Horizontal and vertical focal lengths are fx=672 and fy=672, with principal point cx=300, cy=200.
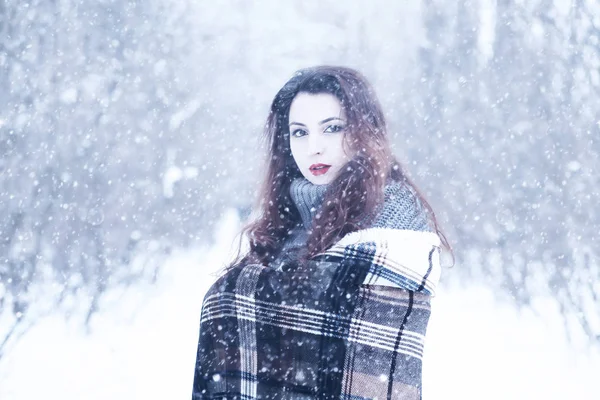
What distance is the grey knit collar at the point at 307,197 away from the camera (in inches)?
71.5

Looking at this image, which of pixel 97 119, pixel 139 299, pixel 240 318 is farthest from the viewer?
pixel 97 119

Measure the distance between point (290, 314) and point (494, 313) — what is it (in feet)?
4.20

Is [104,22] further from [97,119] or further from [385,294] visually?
[385,294]

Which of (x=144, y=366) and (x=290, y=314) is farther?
(x=144, y=366)

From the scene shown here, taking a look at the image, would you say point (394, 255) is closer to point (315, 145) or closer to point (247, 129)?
point (315, 145)

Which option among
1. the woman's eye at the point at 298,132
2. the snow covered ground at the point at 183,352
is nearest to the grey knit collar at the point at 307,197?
the woman's eye at the point at 298,132

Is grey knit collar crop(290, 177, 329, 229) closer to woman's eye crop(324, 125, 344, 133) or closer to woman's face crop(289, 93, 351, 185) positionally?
woman's face crop(289, 93, 351, 185)

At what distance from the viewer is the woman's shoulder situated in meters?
1.68

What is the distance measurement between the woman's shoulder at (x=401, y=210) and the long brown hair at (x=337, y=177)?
0.02 metres

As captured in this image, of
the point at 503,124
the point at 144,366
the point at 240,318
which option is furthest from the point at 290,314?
the point at 503,124

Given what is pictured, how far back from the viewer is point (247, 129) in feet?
9.49

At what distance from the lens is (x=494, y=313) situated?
105 inches

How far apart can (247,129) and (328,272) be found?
1.34 metres

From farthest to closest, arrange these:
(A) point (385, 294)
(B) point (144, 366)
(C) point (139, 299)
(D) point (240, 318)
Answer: (C) point (139, 299)
(B) point (144, 366)
(D) point (240, 318)
(A) point (385, 294)
